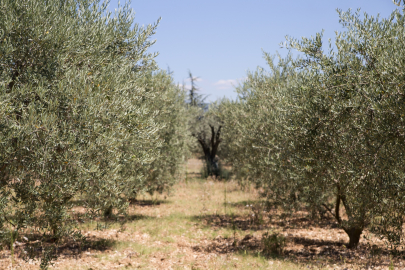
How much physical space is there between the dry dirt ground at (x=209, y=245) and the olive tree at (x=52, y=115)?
2699 mm

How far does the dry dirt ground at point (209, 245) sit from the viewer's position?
37.4 feet

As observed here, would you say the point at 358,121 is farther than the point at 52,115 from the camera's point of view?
Yes

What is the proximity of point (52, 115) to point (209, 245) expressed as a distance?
1003 centimetres

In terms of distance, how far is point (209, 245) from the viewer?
14680mm

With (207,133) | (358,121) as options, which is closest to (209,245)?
(358,121)

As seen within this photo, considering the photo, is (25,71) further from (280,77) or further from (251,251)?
(280,77)

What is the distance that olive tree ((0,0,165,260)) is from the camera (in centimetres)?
753

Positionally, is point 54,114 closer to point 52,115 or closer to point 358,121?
point 52,115

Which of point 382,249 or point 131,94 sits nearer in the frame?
point 131,94

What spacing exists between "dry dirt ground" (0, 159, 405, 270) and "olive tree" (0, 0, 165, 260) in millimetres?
2699

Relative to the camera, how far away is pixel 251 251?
13.5 m

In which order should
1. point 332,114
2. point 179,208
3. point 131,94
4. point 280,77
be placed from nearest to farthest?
point 332,114 < point 131,94 < point 280,77 < point 179,208

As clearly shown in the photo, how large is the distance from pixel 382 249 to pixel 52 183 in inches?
509

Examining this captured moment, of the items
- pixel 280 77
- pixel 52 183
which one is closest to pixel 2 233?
pixel 52 183
